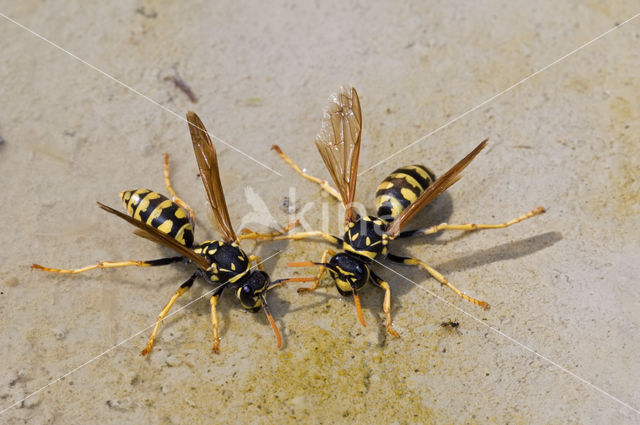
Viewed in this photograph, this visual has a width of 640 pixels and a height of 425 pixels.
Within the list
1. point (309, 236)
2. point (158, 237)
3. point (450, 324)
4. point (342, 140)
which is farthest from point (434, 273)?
point (158, 237)

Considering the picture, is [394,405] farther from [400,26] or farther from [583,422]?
[400,26]

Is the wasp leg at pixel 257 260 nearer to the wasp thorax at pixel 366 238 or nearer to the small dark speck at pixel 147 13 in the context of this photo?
the wasp thorax at pixel 366 238

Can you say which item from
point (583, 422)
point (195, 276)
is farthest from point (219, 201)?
point (583, 422)

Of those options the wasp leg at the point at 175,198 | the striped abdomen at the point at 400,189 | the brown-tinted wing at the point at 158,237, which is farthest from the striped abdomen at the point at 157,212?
the striped abdomen at the point at 400,189

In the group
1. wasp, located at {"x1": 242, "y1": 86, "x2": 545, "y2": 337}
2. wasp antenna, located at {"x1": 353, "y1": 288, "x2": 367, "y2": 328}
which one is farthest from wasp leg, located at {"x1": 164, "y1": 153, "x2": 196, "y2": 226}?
wasp antenna, located at {"x1": 353, "y1": 288, "x2": 367, "y2": 328}

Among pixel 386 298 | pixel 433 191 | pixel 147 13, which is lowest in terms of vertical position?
pixel 386 298

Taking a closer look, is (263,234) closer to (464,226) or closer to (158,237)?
(158,237)
